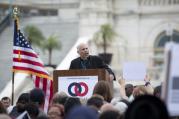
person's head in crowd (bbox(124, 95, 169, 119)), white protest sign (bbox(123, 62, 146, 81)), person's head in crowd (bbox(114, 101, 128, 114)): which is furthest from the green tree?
person's head in crowd (bbox(124, 95, 169, 119))

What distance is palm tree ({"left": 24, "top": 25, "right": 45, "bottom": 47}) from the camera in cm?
3900

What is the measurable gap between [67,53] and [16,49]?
2313cm

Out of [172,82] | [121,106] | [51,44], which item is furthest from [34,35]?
[172,82]

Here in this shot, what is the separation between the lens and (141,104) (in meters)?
8.09

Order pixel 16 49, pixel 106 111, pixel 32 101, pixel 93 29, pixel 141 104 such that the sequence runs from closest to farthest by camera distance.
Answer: pixel 141 104 → pixel 106 111 → pixel 32 101 → pixel 16 49 → pixel 93 29

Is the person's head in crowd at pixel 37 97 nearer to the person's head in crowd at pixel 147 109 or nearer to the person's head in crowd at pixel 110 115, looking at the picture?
the person's head in crowd at pixel 110 115

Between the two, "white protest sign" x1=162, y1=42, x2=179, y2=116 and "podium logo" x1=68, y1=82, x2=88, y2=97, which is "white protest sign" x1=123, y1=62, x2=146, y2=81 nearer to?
"podium logo" x1=68, y1=82, x2=88, y2=97

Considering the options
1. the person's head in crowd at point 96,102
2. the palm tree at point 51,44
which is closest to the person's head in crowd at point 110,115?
the person's head in crowd at point 96,102

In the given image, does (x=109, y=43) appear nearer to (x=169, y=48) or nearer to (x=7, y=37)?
(x=7, y=37)

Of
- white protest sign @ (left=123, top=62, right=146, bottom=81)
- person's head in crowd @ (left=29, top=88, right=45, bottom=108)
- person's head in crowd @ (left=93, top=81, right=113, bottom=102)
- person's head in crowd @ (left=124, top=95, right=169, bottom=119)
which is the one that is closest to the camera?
person's head in crowd @ (left=124, top=95, right=169, bottom=119)

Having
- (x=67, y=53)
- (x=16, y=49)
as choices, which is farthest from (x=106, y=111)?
(x=67, y=53)

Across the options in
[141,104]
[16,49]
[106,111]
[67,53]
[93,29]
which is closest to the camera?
[141,104]

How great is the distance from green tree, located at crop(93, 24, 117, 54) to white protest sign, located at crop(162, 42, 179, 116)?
31.8 meters

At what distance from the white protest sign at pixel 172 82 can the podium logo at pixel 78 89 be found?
5.54 metres
